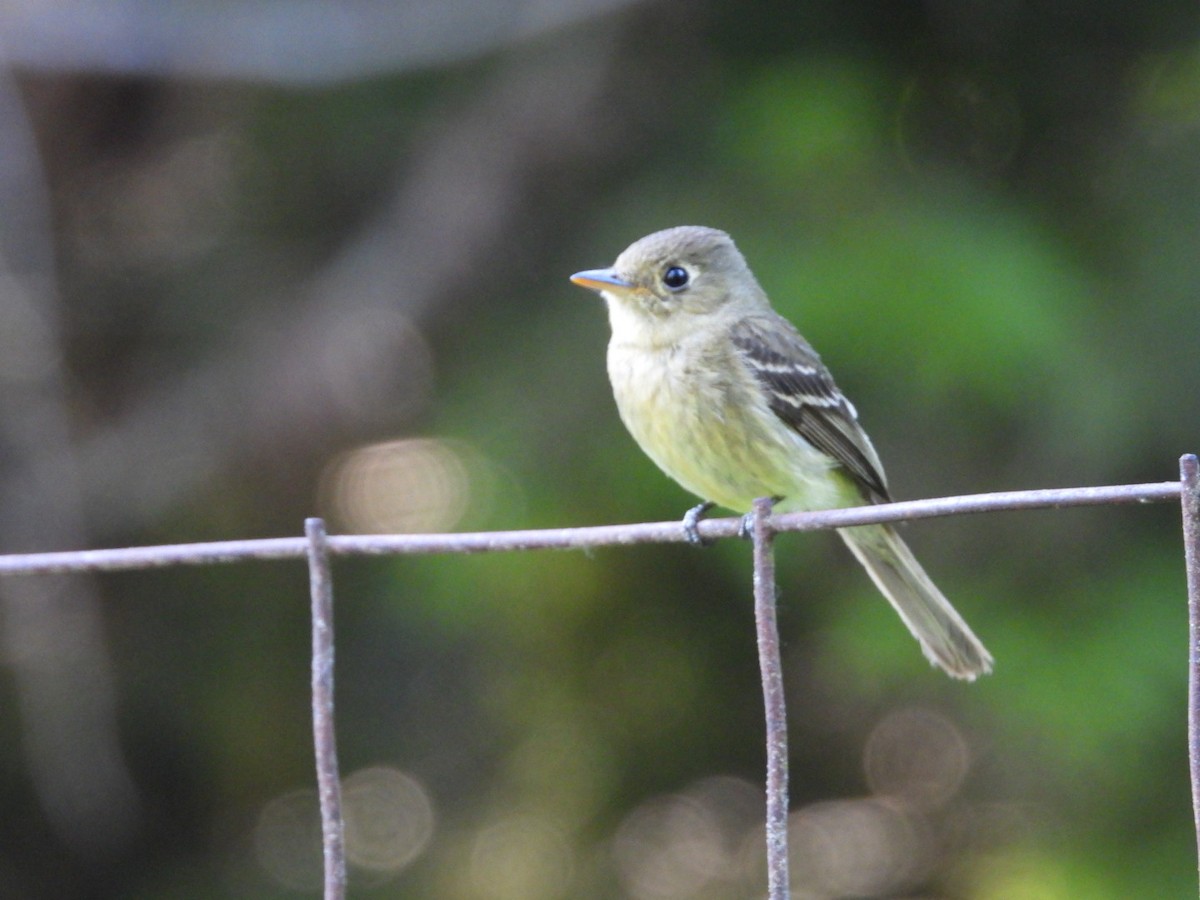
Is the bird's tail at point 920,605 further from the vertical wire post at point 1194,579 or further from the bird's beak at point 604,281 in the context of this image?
the vertical wire post at point 1194,579

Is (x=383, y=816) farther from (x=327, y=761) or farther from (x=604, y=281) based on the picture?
(x=327, y=761)

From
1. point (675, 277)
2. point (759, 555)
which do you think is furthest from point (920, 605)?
point (759, 555)

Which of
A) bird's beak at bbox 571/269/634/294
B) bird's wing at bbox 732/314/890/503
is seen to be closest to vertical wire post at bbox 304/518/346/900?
bird's beak at bbox 571/269/634/294

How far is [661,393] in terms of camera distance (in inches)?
134

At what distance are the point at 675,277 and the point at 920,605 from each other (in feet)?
3.38

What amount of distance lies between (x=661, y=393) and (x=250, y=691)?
240 cm

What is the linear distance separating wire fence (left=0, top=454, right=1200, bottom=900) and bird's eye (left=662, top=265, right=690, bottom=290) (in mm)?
1978

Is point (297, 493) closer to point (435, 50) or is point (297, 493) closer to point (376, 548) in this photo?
point (435, 50)

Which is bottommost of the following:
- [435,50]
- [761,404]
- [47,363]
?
[761,404]

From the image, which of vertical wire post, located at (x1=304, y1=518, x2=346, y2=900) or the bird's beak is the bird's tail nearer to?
the bird's beak

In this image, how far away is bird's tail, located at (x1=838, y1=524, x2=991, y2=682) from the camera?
301cm

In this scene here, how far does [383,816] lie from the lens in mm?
5125

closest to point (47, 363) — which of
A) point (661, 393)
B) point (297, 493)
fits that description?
point (297, 493)

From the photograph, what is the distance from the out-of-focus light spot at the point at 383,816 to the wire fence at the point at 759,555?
3.24 m
